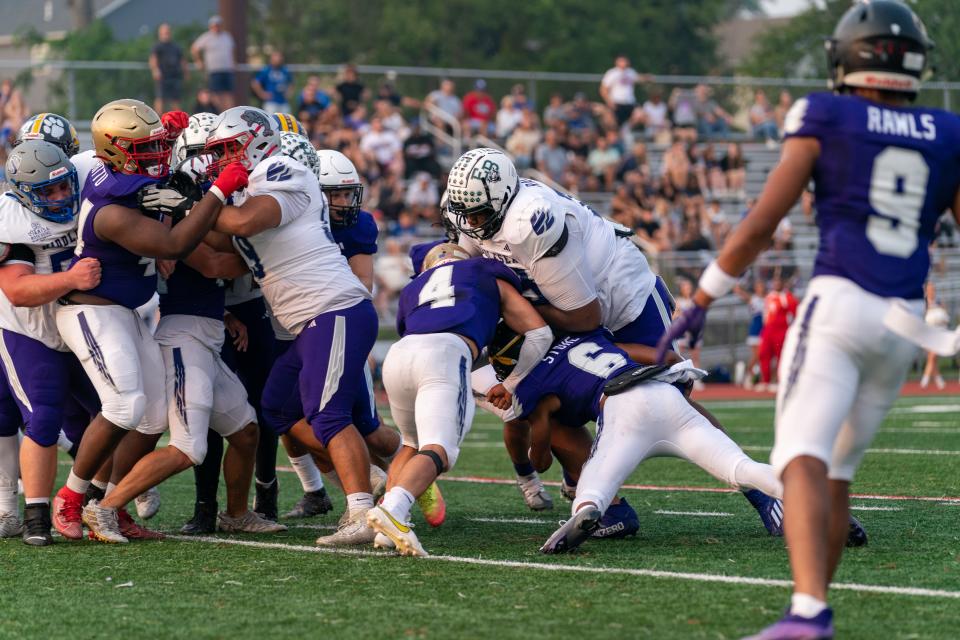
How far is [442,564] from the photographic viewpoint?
17.4 ft

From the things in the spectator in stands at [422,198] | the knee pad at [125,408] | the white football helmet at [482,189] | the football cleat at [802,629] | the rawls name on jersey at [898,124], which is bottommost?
the spectator in stands at [422,198]

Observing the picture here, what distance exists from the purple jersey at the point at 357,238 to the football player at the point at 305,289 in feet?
2.35

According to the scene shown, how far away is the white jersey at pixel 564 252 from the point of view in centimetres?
594

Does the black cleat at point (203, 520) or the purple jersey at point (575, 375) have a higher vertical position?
the purple jersey at point (575, 375)

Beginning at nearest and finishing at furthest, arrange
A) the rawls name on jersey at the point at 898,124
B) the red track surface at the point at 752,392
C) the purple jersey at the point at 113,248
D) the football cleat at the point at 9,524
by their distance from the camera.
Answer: the rawls name on jersey at the point at 898,124, the purple jersey at the point at 113,248, the football cleat at the point at 9,524, the red track surface at the point at 752,392

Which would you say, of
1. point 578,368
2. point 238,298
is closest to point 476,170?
point 578,368

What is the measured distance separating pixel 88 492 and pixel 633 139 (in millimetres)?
16767

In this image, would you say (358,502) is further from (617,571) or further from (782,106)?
(782,106)

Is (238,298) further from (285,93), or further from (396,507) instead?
(285,93)

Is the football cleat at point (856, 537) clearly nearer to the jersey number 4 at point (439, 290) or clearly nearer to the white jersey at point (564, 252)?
the white jersey at point (564, 252)

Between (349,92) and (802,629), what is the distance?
16.7 m

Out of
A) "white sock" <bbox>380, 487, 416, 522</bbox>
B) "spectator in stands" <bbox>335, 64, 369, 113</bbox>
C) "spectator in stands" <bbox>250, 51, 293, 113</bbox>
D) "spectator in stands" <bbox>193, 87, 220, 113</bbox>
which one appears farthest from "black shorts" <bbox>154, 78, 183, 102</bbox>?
"white sock" <bbox>380, 487, 416, 522</bbox>

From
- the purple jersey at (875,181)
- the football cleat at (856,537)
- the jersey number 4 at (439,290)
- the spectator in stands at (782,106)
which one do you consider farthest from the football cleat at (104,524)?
the spectator in stands at (782,106)

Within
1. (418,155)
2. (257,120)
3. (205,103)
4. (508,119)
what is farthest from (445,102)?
(257,120)
